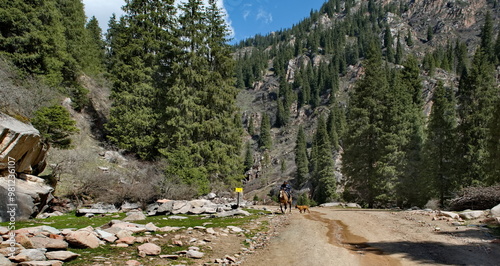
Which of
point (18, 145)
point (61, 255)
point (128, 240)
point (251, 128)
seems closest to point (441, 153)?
point (128, 240)

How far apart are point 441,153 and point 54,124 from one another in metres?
30.6

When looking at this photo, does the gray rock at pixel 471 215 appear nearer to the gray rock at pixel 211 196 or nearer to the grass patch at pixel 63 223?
the grass patch at pixel 63 223

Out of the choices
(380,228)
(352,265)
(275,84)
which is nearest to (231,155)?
(380,228)

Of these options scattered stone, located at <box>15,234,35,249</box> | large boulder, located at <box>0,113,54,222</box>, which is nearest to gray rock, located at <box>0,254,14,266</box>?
scattered stone, located at <box>15,234,35,249</box>

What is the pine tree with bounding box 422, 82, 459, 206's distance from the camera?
24.2 metres

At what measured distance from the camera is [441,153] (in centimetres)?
2502

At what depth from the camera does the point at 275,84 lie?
192250 millimetres

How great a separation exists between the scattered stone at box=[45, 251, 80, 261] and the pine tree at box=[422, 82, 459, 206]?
87.0 feet

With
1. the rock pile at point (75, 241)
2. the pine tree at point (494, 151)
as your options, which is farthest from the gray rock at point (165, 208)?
the pine tree at point (494, 151)

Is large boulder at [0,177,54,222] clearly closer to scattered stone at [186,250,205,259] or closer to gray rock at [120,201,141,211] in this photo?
gray rock at [120,201,141,211]

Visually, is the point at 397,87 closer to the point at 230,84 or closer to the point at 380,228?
the point at 230,84

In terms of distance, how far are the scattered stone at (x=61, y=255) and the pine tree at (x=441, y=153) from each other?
2652cm

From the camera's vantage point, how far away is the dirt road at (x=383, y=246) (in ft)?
23.7

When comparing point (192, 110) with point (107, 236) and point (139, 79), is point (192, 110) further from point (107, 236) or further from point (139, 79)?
point (107, 236)
